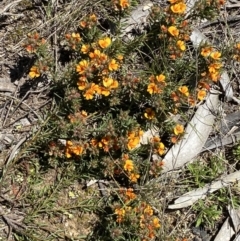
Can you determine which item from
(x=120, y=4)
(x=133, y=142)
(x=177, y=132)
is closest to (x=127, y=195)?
(x=133, y=142)

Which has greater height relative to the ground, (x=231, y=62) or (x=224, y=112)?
(x=231, y=62)

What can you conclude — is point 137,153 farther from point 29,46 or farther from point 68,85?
point 29,46

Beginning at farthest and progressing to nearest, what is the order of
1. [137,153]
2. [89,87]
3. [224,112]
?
1. [224,112]
2. [137,153]
3. [89,87]

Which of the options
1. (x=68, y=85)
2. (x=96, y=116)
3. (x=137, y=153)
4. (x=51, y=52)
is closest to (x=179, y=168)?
(x=137, y=153)

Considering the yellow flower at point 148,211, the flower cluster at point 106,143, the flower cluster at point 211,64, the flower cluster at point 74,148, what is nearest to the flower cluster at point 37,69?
the flower cluster at point 74,148

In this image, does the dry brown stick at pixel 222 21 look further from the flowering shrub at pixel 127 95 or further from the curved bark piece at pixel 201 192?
the curved bark piece at pixel 201 192

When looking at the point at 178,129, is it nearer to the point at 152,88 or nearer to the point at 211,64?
the point at 152,88
